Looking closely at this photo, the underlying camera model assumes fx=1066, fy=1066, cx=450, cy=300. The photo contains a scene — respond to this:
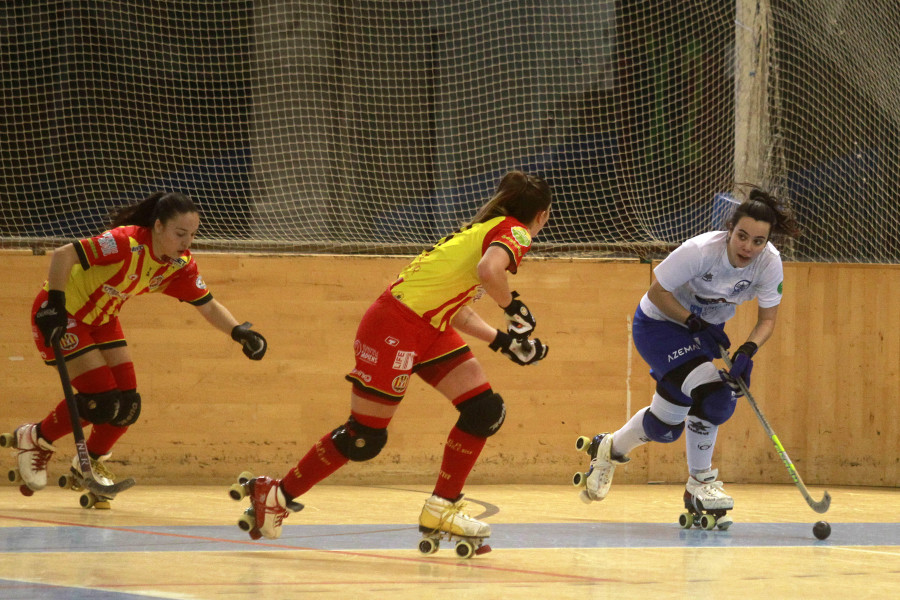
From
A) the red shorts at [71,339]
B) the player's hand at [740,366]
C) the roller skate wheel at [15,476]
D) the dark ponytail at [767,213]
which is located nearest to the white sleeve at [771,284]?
the dark ponytail at [767,213]

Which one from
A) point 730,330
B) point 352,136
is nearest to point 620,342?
point 730,330

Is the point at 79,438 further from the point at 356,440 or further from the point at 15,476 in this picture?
the point at 356,440

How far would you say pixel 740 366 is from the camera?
4254 millimetres

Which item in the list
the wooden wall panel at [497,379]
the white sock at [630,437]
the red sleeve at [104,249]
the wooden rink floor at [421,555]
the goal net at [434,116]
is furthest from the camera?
the goal net at [434,116]

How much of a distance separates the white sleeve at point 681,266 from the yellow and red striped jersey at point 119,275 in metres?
1.96

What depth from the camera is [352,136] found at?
8.04 metres

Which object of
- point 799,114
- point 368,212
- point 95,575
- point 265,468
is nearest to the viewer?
point 95,575

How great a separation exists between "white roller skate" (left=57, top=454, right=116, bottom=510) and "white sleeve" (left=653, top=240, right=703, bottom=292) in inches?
102

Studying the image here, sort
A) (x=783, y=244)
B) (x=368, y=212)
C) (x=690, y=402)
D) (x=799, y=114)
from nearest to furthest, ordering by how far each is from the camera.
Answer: (x=690, y=402) < (x=783, y=244) < (x=799, y=114) < (x=368, y=212)

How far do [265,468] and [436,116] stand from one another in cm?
359

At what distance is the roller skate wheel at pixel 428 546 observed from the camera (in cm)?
356

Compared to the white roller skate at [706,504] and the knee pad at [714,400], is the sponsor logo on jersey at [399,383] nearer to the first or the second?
the knee pad at [714,400]

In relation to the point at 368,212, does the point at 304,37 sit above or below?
above

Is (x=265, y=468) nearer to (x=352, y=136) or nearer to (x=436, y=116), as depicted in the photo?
(x=352, y=136)
